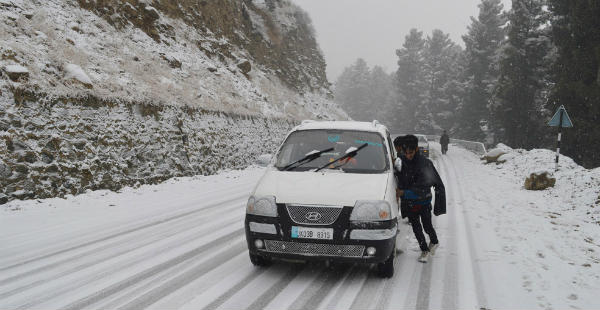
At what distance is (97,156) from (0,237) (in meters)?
3.76

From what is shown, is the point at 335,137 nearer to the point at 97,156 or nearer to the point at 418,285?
the point at 418,285

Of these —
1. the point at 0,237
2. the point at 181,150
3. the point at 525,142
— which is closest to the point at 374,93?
the point at 525,142

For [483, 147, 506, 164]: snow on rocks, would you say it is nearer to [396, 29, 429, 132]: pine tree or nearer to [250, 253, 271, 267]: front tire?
[250, 253, 271, 267]: front tire

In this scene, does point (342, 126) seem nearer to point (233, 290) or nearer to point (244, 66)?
point (233, 290)

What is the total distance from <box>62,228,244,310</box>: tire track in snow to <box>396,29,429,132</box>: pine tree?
67632 millimetres

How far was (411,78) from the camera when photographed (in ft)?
241

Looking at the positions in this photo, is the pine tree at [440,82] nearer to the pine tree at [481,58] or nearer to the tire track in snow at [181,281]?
the pine tree at [481,58]

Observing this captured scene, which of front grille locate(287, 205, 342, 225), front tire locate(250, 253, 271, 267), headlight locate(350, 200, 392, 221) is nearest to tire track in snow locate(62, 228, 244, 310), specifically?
front tire locate(250, 253, 271, 267)

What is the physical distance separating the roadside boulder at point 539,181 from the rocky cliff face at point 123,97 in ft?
36.0

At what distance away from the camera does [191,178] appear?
13.1 metres

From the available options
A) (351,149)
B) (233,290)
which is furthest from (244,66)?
(233,290)

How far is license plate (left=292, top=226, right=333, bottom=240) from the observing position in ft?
15.0

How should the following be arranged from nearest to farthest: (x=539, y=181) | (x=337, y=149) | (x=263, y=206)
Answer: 1. (x=263, y=206)
2. (x=337, y=149)
3. (x=539, y=181)

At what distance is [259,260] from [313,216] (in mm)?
1210
